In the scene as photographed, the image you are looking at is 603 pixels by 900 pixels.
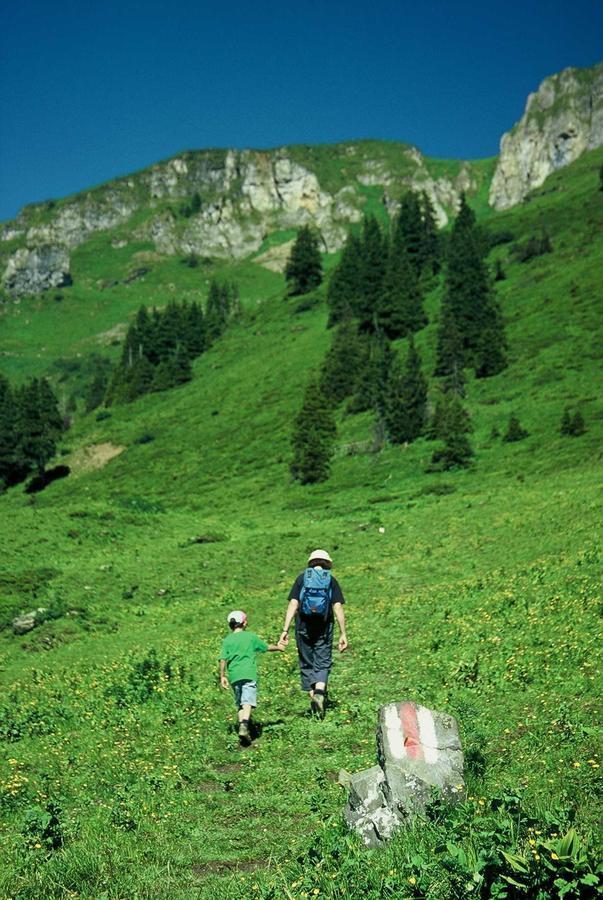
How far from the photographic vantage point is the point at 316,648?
1320 centimetres

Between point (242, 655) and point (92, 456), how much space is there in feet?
304

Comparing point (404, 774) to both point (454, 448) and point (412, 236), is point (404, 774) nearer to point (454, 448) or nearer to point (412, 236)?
point (454, 448)

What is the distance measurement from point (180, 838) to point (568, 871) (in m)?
4.89

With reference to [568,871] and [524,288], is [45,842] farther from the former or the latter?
[524,288]

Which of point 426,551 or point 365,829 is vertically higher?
point 365,829

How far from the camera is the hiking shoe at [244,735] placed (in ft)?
40.0

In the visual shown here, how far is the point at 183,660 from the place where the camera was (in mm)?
19047

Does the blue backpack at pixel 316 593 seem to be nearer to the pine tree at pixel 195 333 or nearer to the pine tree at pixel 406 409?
the pine tree at pixel 406 409

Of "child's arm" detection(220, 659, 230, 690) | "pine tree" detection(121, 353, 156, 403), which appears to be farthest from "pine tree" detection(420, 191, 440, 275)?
"child's arm" detection(220, 659, 230, 690)

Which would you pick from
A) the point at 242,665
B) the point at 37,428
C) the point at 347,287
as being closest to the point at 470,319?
the point at 347,287

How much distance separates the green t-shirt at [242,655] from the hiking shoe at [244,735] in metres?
0.83

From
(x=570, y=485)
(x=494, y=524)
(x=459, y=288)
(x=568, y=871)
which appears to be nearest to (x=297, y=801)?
(x=568, y=871)

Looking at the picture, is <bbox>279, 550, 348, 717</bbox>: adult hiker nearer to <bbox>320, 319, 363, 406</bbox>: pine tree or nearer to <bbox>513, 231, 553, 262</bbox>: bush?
<bbox>320, 319, 363, 406</bbox>: pine tree

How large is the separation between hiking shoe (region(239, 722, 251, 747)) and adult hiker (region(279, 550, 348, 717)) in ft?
4.85
